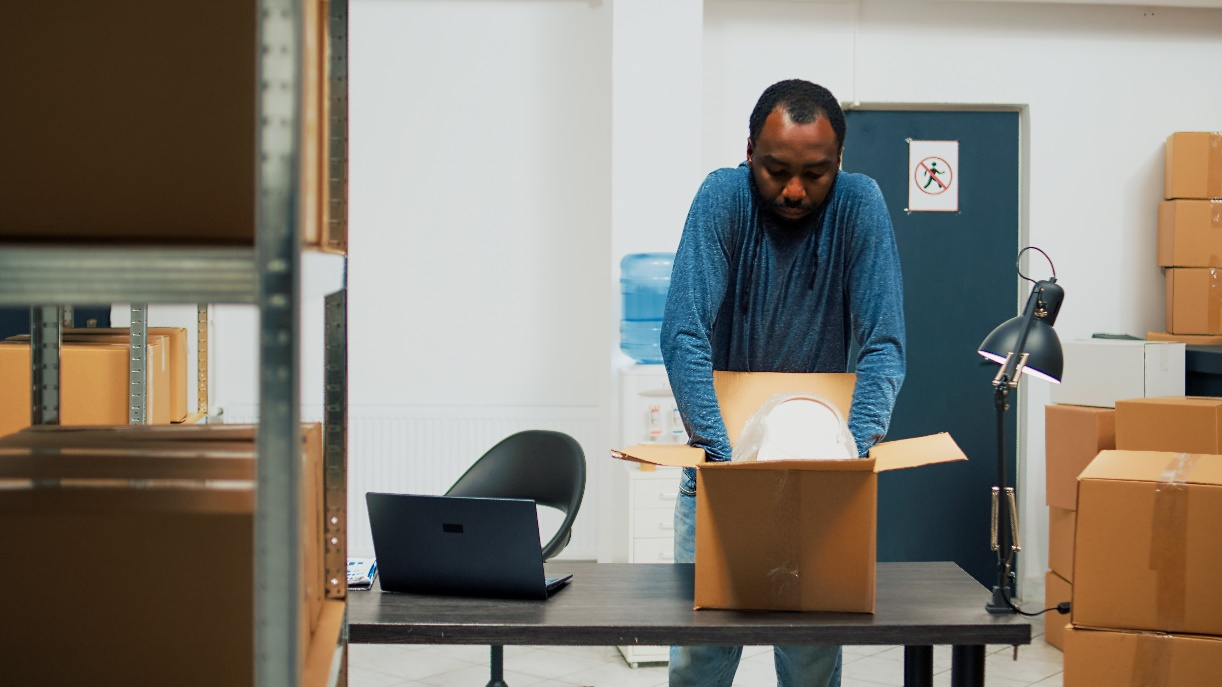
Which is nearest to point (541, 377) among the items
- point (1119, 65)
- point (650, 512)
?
point (650, 512)

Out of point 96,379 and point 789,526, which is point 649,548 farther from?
point 789,526

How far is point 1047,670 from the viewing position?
365 cm

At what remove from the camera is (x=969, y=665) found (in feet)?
5.79

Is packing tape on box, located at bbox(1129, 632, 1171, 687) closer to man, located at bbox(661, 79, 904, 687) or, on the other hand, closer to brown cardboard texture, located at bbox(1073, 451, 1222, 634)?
brown cardboard texture, located at bbox(1073, 451, 1222, 634)

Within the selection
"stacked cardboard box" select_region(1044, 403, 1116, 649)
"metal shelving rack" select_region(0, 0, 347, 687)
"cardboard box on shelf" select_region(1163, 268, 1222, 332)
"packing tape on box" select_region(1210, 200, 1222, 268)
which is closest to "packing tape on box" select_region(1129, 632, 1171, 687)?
"stacked cardboard box" select_region(1044, 403, 1116, 649)

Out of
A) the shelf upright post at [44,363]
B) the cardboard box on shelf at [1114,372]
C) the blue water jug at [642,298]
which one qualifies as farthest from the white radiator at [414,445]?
the shelf upright post at [44,363]

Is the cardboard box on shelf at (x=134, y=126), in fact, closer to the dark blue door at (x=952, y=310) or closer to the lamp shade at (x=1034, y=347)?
the lamp shade at (x=1034, y=347)

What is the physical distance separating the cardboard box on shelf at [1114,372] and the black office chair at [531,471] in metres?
1.93

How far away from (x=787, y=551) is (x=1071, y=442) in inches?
100.0

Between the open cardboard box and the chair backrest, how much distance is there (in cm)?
148

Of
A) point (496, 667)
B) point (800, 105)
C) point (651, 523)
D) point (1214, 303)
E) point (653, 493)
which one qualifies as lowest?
point (496, 667)

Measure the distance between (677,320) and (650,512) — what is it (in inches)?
72.9

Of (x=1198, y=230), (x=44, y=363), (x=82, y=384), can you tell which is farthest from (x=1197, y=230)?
(x=44, y=363)

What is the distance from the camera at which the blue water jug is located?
4.14 m
